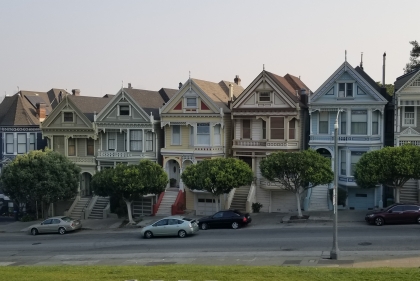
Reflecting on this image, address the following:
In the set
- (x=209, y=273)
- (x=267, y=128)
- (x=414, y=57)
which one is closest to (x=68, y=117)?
(x=267, y=128)

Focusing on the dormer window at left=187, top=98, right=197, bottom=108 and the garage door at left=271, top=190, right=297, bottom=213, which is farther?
the dormer window at left=187, top=98, right=197, bottom=108

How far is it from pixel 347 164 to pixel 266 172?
23.7 ft

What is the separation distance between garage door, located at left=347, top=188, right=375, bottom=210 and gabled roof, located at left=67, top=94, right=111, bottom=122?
2275cm

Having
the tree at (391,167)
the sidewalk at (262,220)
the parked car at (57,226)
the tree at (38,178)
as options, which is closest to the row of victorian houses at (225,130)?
the sidewalk at (262,220)

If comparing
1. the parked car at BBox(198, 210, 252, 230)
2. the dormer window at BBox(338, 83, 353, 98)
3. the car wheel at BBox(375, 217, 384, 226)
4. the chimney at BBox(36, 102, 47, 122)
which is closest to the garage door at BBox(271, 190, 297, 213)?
the parked car at BBox(198, 210, 252, 230)

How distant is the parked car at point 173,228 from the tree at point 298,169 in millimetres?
7056

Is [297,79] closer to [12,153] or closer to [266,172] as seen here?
[266,172]

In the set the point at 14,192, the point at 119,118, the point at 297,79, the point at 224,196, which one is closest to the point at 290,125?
the point at 224,196

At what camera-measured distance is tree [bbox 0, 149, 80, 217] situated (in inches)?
1802

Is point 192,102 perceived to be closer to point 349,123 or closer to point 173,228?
Answer: point 349,123

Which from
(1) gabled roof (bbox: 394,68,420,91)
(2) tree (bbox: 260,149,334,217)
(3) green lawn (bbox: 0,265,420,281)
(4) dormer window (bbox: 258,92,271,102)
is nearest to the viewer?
(3) green lawn (bbox: 0,265,420,281)

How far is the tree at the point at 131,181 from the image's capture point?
42.3m

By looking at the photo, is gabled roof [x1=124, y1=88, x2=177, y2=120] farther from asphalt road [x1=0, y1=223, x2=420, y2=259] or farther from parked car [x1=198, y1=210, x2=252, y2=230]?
parked car [x1=198, y1=210, x2=252, y2=230]

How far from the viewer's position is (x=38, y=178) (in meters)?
46.2
